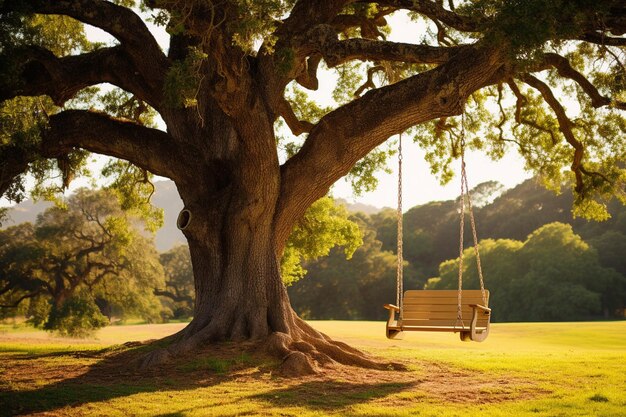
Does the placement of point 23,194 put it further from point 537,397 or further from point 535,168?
point 535,168

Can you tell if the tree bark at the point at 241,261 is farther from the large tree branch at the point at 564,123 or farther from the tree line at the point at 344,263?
the tree line at the point at 344,263

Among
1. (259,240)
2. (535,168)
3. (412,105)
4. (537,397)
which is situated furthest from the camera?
(535,168)

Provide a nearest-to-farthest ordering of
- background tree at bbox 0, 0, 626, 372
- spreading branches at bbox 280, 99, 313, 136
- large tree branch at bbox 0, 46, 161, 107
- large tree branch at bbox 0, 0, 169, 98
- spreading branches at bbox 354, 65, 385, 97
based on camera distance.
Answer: background tree at bbox 0, 0, 626, 372, large tree branch at bbox 0, 0, 169, 98, large tree branch at bbox 0, 46, 161, 107, spreading branches at bbox 280, 99, 313, 136, spreading branches at bbox 354, 65, 385, 97

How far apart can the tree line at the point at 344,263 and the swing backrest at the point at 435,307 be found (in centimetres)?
711

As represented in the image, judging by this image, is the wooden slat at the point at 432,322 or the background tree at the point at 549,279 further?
the background tree at the point at 549,279

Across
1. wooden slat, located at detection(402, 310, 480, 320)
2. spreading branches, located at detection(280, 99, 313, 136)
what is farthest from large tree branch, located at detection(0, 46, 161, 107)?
wooden slat, located at detection(402, 310, 480, 320)

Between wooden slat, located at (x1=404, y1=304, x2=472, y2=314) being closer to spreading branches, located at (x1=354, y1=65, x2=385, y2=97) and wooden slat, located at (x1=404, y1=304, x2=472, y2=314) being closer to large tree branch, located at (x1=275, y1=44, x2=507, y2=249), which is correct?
large tree branch, located at (x1=275, y1=44, x2=507, y2=249)

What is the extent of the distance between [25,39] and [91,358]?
5.78 meters

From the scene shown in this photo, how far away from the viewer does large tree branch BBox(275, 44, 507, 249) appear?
1122 centimetres

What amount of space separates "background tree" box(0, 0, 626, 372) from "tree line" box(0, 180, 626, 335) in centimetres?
608

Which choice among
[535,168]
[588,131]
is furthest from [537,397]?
[535,168]

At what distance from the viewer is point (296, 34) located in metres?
12.3

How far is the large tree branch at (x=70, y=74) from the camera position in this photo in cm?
1240

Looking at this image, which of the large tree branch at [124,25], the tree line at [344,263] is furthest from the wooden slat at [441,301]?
the tree line at [344,263]
